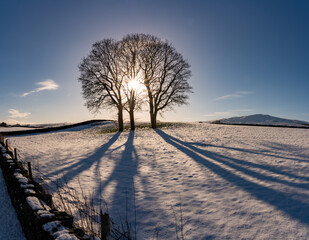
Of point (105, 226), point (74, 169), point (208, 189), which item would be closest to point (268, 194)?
point (208, 189)

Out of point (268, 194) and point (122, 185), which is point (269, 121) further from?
point (122, 185)

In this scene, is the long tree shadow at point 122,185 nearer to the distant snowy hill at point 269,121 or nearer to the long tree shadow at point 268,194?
the long tree shadow at point 268,194

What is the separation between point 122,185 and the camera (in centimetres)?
615

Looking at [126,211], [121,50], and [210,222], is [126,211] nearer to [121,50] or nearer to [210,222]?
[210,222]

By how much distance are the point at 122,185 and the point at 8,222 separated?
2979 mm

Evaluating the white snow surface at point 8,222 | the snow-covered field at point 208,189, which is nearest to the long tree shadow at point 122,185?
the snow-covered field at point 208,189

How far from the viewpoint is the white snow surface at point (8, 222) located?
12.3 feet

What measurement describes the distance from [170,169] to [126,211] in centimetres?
354

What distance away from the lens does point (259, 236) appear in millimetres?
3348

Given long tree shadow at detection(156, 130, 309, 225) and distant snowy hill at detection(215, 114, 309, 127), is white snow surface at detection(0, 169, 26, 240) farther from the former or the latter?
distant snowy hill at detection(215, 114, 309, 127)

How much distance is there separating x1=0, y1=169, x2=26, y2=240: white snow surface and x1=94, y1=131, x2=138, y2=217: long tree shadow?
1.82 m

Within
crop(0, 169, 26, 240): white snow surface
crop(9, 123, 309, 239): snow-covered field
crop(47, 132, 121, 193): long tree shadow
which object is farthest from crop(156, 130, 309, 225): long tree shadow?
crop(0, 169, 26, 240): white snow surface

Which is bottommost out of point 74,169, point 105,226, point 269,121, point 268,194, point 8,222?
point 8,222

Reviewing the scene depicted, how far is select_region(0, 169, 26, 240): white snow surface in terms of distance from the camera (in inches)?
148
